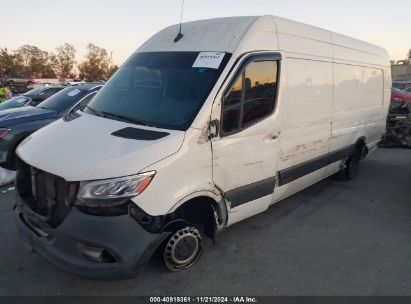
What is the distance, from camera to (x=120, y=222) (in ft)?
9.30

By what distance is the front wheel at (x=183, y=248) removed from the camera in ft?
11.0

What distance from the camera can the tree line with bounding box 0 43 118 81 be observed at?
65438mm

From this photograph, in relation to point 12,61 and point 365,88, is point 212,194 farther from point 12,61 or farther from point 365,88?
point 12,61

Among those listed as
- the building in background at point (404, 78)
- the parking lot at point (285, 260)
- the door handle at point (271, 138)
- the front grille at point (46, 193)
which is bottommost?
the parking lot at point (285, 260)

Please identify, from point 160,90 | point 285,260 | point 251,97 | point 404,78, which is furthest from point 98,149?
point 404,78

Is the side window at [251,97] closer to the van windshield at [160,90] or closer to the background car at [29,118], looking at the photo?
the van windshield at [160,90]

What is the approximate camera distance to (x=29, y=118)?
6.59 meters

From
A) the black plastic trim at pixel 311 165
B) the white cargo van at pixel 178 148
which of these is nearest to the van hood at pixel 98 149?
the white cargo van at pixel 178 148

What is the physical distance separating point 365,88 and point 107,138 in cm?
514

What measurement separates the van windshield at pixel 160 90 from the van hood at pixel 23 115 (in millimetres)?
3084

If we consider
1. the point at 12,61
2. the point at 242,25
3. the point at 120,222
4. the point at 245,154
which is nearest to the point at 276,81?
the point at 242,25

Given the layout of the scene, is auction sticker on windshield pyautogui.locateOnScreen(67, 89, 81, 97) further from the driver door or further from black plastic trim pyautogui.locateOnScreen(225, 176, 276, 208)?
black plastic trim pyautogui.locateOnScreen(225, 176, 276, 208)

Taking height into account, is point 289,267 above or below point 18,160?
below

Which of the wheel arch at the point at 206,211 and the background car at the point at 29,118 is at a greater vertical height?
the background car at the point at 29,118
